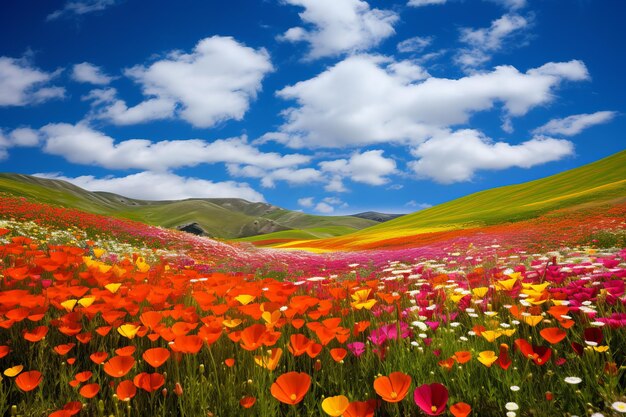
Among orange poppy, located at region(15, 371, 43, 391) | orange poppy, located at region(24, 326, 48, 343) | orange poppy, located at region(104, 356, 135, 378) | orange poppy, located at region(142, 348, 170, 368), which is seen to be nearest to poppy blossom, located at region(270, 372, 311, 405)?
orange poppy, located at region(142, 348, 170, 368)

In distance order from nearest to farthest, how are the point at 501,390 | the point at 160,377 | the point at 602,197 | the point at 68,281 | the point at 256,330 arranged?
the point at 160,377, the point at 501,390, the point at 256,330, the point at 68,281, the point at 602,197

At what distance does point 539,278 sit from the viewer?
3.76m

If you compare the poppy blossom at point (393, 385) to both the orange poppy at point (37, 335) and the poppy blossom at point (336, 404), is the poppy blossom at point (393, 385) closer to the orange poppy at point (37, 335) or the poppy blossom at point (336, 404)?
the poppy blossom at point (336, 404)

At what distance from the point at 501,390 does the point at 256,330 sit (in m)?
1.39

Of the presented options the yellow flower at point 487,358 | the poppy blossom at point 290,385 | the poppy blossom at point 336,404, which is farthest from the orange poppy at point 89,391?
the yellow flower at point 487,358

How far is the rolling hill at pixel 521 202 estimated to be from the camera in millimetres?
33250

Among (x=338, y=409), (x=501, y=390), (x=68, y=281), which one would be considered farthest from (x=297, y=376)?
(x=68, y=281)

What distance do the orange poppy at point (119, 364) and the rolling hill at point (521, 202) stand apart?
3315 cm

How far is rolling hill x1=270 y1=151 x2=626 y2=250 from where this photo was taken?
3325 cm

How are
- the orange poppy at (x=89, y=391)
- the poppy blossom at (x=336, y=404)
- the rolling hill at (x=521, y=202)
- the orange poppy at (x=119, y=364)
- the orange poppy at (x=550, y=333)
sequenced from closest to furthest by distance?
1. the poppy blossom at (x=336, y=404)
2. the orange poppy at (x=89, y=391)
3. the orange poppy at (x=119, y=364)
4. the orange poppy at (x=550, y=333)
5. the rolling hill at (x=521, y=202)

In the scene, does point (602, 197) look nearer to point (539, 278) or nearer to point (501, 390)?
point (539, 278)

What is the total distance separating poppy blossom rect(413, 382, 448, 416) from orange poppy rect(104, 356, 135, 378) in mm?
1429

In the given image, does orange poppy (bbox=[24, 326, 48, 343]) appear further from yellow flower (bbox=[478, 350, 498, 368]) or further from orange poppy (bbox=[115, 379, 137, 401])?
yellow flower (bbox=[478, 350, 498, 368])

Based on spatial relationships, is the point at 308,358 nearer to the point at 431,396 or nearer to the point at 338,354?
the point at 338,354
